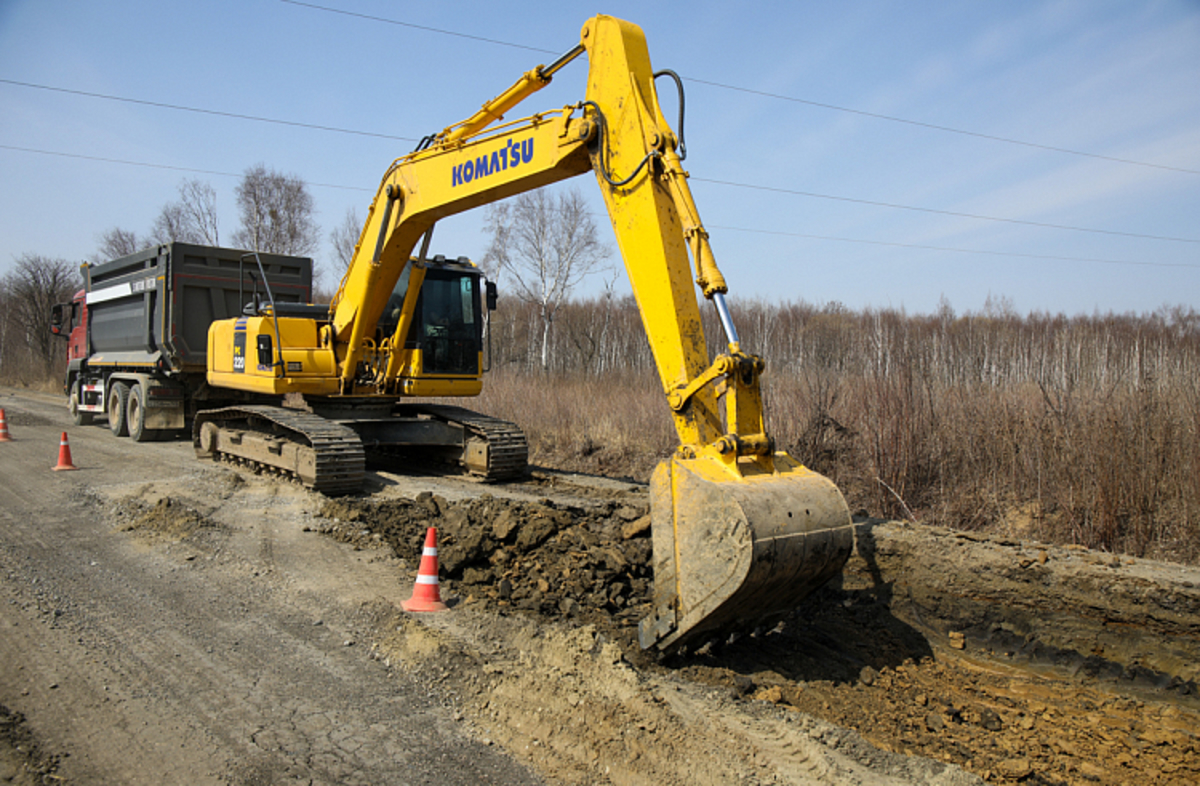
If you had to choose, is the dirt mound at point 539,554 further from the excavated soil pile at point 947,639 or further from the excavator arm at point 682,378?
the excavator arm at point 682,378

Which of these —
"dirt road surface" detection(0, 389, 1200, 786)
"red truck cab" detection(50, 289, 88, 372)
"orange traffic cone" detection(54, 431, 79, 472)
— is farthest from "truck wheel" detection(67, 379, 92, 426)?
"dirt road surface" detection(0, 389, 1200, 786)

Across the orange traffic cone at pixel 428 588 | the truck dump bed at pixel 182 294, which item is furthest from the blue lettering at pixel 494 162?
the truck dump bed at pixel 182 294

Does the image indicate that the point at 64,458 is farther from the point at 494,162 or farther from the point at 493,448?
the point at 494,162

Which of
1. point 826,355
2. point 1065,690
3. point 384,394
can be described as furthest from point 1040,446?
point 826,355

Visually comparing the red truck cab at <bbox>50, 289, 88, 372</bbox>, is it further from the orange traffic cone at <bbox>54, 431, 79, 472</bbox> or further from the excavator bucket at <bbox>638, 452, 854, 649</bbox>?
the excavator bucket at <bbox>638, 452, 854, 649</bbox>

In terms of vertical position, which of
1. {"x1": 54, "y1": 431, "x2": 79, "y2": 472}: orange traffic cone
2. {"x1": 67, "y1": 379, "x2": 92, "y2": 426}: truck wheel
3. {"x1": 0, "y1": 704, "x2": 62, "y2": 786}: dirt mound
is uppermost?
{"x1": 67, "y1": 379, "x2": 92, "y2": 426}: truck wheel

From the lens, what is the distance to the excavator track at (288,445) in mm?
7762

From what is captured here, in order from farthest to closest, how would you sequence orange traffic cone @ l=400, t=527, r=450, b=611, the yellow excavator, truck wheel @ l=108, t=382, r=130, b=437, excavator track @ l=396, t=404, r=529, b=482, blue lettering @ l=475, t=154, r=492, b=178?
1. truck wheel @ l=108, t=382, r=130, b=437
2. excavator track @ l=396, t=404, r=529, b=482
3. blue lettering @ l=475, t=154, r=492, b=178
4. orange traffic cone @ l=400, t=527, r=450, b=611
5. the yellow excavator

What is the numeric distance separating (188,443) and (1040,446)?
40.7ft

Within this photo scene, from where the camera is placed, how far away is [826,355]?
16.7 meters

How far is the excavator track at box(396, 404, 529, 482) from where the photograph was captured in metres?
8.74

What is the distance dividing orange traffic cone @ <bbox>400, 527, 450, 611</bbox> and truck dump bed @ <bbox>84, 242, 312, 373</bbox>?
8.18 m

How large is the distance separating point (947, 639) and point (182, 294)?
11906mm

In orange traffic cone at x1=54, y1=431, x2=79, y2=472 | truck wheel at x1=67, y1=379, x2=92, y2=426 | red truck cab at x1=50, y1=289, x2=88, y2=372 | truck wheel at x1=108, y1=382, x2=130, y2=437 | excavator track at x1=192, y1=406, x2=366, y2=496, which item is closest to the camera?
excavator track at x1=192, y1=406, x2=366, y2=496
